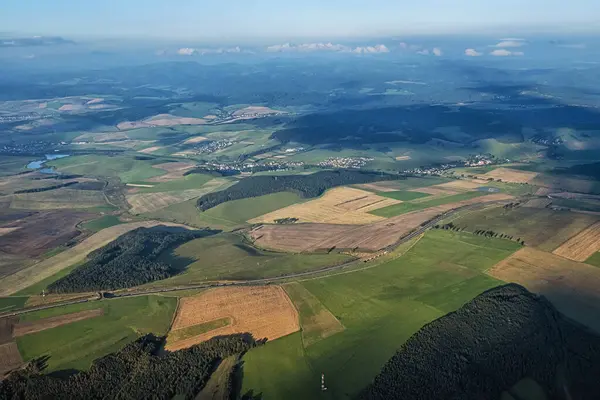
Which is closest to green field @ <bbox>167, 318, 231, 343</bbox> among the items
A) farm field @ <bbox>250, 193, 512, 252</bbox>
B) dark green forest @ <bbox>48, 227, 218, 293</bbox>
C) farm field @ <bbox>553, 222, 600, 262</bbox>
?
dark green forest @ <bbox>48, 227, 218, 293</bbox>

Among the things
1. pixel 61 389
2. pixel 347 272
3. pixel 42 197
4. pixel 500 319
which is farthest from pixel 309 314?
pixel 42 197

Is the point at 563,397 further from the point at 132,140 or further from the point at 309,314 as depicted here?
the point at 132,140

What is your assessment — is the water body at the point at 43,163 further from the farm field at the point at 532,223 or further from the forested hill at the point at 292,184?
the farm field at the point at 532,223

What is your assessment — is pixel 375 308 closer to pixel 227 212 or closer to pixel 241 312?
pixel 241 312

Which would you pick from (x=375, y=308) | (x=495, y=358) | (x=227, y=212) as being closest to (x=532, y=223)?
(x=375, y=308)

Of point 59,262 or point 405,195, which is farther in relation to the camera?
point 405,195

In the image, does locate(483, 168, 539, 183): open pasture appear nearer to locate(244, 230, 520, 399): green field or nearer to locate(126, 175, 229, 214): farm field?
locate(244, 230, 520, 399): green field

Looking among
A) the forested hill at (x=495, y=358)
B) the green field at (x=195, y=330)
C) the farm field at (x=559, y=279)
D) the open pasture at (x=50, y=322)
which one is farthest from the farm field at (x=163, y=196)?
the forested hill at (x=495, y=358)
